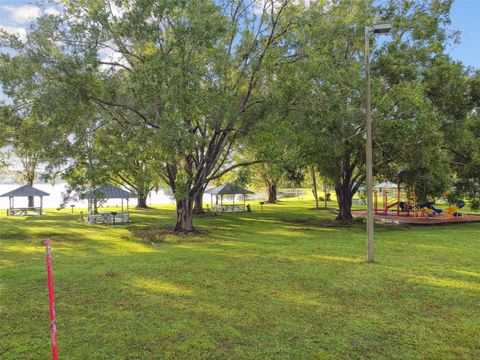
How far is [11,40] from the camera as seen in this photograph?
14.9m

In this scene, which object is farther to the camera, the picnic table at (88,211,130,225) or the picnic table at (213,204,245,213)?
the picnic table at (213,204,245,213)

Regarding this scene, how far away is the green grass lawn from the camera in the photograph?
218 inches

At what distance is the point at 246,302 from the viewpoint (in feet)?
25.0

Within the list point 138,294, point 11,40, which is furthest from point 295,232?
point 11,40

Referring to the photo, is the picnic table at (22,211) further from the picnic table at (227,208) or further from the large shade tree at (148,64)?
the large shade tree at (148,64)

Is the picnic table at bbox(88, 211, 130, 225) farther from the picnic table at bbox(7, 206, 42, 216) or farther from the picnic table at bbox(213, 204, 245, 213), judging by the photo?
the picnic table at bbox(213, 204, 245, 213)

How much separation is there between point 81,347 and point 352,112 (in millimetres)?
14607

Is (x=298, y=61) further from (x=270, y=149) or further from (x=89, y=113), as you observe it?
(x=89, y=113)

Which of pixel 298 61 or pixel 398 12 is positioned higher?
pixel 398 12

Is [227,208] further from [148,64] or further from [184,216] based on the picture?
[148,64]

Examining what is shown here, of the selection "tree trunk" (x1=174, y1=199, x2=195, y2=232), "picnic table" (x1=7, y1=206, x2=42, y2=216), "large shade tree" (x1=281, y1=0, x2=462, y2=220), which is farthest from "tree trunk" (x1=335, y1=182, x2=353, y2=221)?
"picnic table" (x1=7, y1=206, x2=42, y2=216)

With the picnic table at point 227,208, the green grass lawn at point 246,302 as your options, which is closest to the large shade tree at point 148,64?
the green grass lawn at point 246,302

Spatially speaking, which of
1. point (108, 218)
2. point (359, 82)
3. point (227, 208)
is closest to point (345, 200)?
point (359, 82)

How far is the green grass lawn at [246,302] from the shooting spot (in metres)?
5.53
